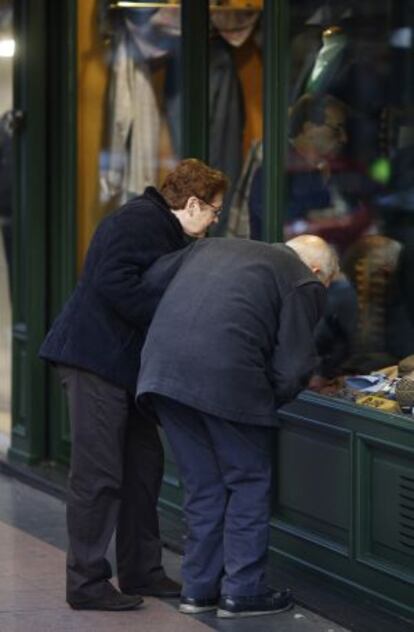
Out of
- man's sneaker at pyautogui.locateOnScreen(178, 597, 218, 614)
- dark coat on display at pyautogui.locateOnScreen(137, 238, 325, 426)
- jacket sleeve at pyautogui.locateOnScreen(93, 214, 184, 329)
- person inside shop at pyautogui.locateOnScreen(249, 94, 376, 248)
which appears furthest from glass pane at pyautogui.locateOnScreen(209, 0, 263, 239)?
man's sneaker at pyautogui.locateOnScreen(178, 597, 218, 614)

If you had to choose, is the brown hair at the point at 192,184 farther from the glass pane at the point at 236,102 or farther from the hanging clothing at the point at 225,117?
the hanging clothing at the point at 225,117

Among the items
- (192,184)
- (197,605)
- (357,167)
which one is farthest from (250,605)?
(357,167)

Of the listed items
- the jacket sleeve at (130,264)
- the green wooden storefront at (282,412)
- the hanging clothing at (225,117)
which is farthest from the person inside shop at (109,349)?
the hanging clothing at (225,117)

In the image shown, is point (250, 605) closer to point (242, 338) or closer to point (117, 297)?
point (242, 338)

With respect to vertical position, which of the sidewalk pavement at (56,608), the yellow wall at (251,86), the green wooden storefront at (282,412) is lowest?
the sidewalk pavement at (56,608)

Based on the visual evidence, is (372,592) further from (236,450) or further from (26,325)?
(26,325)

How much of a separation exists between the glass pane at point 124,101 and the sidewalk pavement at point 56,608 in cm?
190

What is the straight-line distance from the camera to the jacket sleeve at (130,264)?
20.9ft

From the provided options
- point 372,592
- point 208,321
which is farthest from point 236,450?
point 372,592

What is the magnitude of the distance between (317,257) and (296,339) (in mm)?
427

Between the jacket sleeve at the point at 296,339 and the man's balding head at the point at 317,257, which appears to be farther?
the man's balding head at the point at 317,257

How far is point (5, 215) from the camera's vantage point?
32.9ft

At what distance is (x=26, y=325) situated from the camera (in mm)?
9344

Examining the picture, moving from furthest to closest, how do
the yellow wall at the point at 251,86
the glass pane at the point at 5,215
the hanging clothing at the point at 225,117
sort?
the glass pane at the point at 5,215 → the hanging clothing at the point at 225,117 → the yellow wall at the point at 251,86
